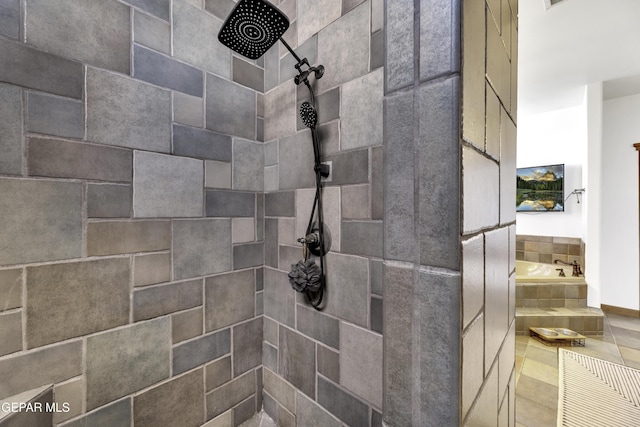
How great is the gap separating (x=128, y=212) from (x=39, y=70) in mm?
436

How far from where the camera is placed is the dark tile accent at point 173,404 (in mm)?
906

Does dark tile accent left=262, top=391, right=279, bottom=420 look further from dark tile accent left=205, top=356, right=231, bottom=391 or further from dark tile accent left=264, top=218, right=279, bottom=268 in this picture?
dark tile accent left=264, top=218, right=279, bottom=268

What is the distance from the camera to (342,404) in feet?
3.04

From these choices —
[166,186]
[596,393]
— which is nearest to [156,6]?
[166,186]

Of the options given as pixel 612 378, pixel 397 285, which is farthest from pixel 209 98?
pixel 612 378

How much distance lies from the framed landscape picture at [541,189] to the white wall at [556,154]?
0.24ft

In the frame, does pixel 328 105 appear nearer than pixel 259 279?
Yes

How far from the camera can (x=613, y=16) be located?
2.04 m

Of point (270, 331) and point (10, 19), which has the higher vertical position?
point (10, 19)

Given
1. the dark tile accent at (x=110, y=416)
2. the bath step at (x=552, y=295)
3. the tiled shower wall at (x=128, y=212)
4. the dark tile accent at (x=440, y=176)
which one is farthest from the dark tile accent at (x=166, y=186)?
the bath step at (x=552, y=295)

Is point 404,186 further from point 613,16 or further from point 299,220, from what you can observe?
point 613,16

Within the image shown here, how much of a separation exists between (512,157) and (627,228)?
379 centimetres

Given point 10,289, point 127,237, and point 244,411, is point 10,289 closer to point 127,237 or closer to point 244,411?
point 127,237

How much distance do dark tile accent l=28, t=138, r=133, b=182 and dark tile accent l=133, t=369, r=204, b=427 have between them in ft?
2.42
